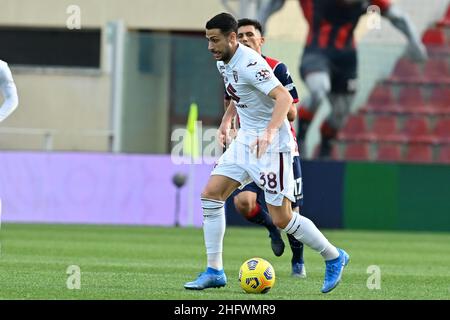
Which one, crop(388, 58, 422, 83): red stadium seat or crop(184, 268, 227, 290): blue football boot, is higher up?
crop(388, 58, 422, 83): red stadium seat

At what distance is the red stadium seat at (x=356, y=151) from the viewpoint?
22.8 metres

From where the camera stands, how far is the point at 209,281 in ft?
31.9

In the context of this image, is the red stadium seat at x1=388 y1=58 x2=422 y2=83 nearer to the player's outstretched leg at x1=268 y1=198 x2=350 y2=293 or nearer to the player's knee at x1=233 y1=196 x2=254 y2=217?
the player's knee at x1=233 y1=196 x2=254 y2=217

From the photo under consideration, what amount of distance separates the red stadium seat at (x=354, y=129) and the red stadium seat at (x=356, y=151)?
131 millimetres

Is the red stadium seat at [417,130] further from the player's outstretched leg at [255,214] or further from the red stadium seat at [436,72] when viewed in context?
the player's outstretched leg at [255,214]

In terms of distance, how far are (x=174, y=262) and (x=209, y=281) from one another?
3501 mm

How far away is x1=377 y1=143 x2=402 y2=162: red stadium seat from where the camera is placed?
22.7 meters

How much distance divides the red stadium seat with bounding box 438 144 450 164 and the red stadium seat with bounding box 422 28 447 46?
6.52 feet

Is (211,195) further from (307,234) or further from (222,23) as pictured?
(222,23)

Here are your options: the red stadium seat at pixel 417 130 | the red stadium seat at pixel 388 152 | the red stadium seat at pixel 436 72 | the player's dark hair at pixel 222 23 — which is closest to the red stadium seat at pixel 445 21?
the red stadium seat at pixel 436 72

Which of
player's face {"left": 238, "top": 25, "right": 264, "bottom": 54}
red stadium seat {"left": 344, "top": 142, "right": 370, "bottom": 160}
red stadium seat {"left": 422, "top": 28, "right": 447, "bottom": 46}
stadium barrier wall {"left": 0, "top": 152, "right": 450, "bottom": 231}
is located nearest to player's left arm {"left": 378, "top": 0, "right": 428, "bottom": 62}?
red stadium seat {"left": 422, "top": 28, "right": 447, "bottom": 46}

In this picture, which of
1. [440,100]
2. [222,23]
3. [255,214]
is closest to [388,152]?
[440,100]
